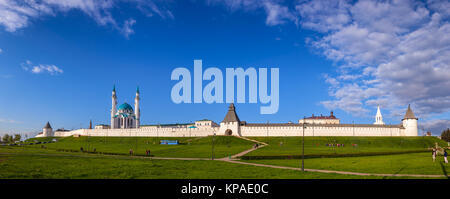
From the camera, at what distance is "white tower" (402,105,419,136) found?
99.4 m

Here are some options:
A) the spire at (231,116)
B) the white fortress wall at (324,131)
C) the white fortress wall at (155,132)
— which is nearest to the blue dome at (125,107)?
the white fortress wall at (155,132)

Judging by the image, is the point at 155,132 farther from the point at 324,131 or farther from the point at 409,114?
the point at 409,114

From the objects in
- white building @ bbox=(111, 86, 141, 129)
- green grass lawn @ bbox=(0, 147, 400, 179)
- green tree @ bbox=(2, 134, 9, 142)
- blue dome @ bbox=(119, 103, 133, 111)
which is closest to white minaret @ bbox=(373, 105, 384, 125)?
white building @ bbox=(111, 86, 141, 129)

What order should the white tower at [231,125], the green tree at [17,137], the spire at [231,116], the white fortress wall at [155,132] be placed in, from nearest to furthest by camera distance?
the white tower at [231,125], the spire at [231,116], the white fortress wall at [155,132], the green tree at [17,137]

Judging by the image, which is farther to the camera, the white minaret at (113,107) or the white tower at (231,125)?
the white minaret at (113,107)

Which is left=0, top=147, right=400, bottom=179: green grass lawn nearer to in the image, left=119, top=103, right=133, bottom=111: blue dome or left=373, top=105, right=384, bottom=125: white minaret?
left=119, top=103, right=133, bottom=111: blue dome

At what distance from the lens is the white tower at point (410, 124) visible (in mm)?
99438

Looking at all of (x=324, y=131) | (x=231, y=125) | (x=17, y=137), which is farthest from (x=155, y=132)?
(x=324, y=131)

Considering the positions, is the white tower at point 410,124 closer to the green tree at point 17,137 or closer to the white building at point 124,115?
the white building at point 124,115
